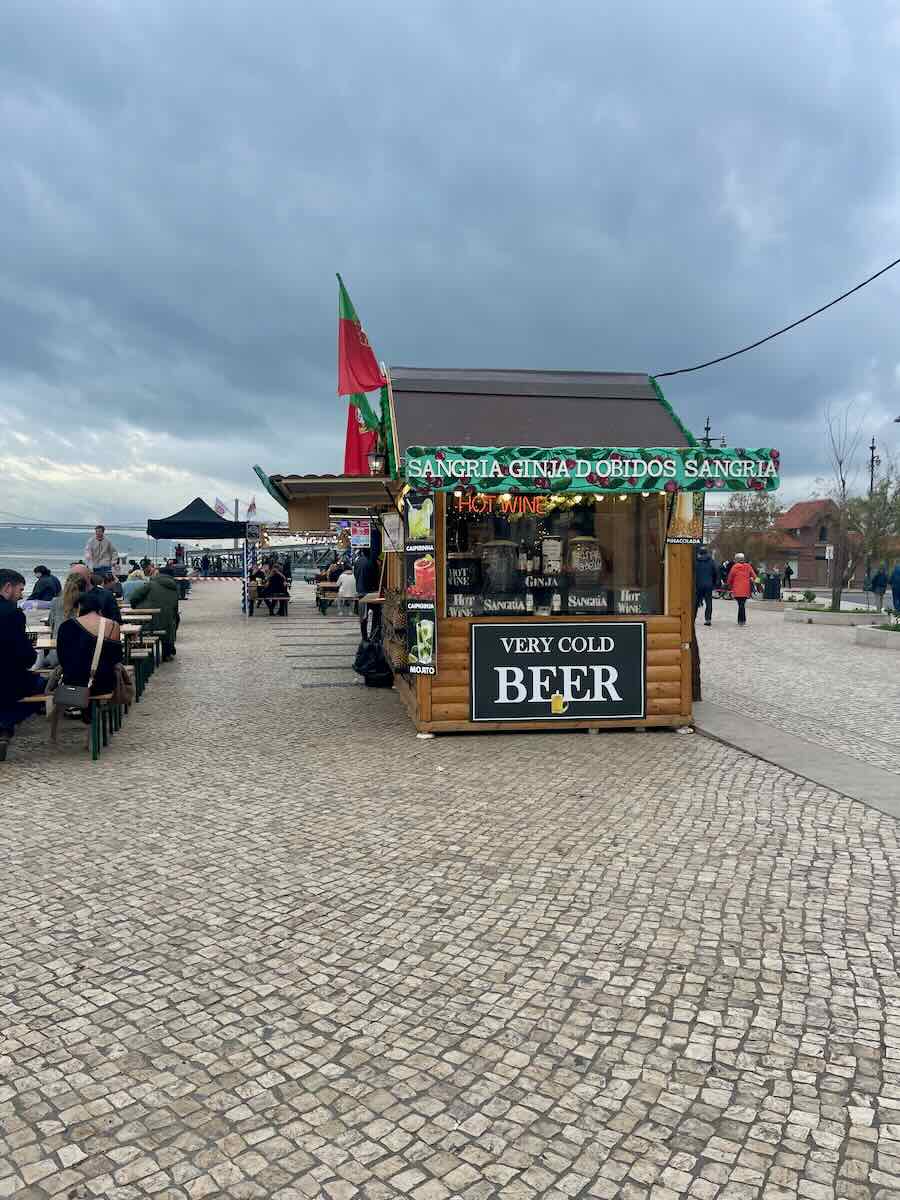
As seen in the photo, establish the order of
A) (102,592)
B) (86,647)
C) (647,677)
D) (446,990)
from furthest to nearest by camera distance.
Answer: (102,592)
(647,677)
(86,647)
(446,990)

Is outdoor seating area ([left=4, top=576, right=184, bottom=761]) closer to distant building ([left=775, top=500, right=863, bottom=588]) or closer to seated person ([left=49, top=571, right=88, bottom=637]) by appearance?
seated person ([left=49, top=571, right=88, bottom=637])

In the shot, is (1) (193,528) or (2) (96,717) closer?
(2) (96,717)

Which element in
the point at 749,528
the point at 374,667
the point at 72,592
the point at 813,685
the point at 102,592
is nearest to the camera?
the point at 72,592

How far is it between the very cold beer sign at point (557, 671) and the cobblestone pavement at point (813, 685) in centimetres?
176

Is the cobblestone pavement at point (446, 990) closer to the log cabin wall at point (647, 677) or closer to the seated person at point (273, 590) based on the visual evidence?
the log cabin wall at point (647, 677)

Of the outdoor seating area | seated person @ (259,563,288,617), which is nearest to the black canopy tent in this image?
seated person @ (259,563,288,617)

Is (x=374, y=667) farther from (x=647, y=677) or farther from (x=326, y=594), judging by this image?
(x=326, y=594)

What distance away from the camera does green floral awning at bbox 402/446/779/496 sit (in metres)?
7.41

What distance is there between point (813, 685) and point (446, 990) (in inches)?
370

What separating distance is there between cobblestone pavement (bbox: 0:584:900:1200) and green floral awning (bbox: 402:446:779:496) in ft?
8.61

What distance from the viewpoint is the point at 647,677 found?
331 inches

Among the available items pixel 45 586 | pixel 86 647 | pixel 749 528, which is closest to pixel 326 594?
pixel 45 586

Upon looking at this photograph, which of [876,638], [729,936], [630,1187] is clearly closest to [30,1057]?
[630,1187]

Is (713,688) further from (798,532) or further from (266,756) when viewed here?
(798,532)
